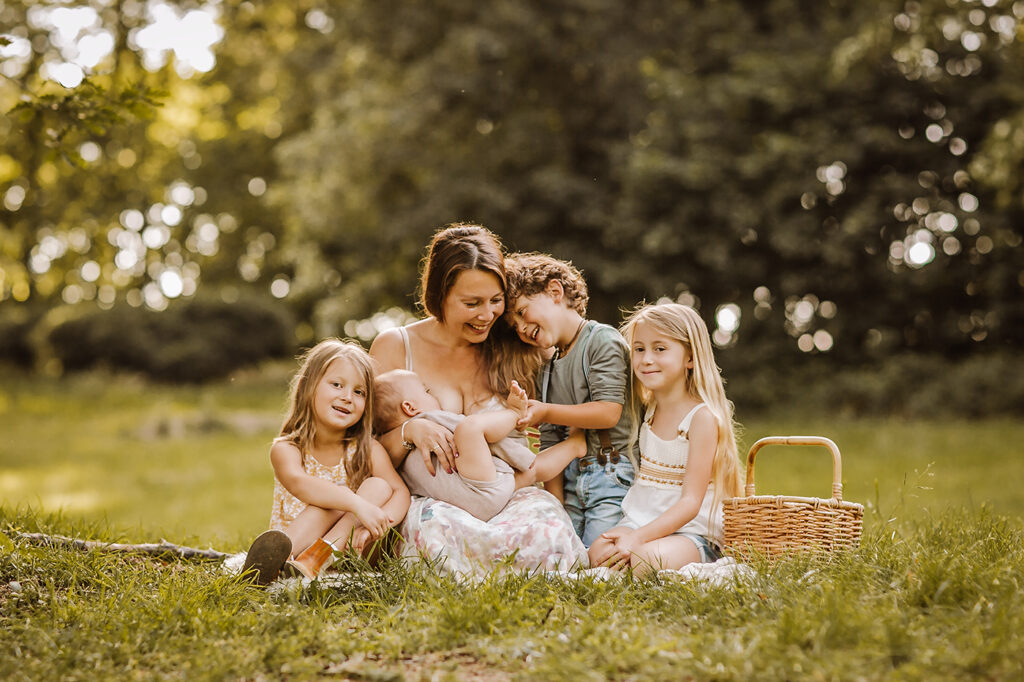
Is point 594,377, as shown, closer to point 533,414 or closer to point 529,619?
point 533,414

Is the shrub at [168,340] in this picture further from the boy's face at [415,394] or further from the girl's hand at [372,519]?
the girl's hand at [372,519]

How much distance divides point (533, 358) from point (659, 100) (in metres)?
10.6

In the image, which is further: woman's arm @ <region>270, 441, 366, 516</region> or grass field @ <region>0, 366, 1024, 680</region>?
woman's arm @ <region>270, 441, 366, 516</region>

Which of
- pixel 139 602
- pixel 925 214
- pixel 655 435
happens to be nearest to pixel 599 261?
pixel 925 214

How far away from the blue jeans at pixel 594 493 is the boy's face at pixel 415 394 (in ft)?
2.58

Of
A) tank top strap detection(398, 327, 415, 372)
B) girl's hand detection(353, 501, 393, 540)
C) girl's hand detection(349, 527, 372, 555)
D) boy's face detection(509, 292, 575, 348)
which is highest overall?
boy's face detection(509, 292, 575, 348)

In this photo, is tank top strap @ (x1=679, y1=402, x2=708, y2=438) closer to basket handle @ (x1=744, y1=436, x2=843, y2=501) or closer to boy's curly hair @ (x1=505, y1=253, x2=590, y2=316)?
basket handle @ (x1=744, y1=436, x2=843, y2=501)

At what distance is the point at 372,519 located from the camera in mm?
3953

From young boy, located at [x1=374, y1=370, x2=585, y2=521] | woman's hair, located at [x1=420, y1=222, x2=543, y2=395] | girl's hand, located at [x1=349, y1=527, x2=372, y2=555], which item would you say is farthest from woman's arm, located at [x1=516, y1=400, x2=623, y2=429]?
girl's hand, located at [x1=349, y1=527, x2=372, y2=555]

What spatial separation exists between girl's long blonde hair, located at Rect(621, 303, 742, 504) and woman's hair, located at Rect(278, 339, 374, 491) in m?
1.31

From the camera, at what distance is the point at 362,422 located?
14.5 feet

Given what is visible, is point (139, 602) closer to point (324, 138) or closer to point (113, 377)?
point (324, 138)

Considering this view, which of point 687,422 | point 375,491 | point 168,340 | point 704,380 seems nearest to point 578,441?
point 687,422

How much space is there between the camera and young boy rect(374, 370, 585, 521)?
4133 millimetres
